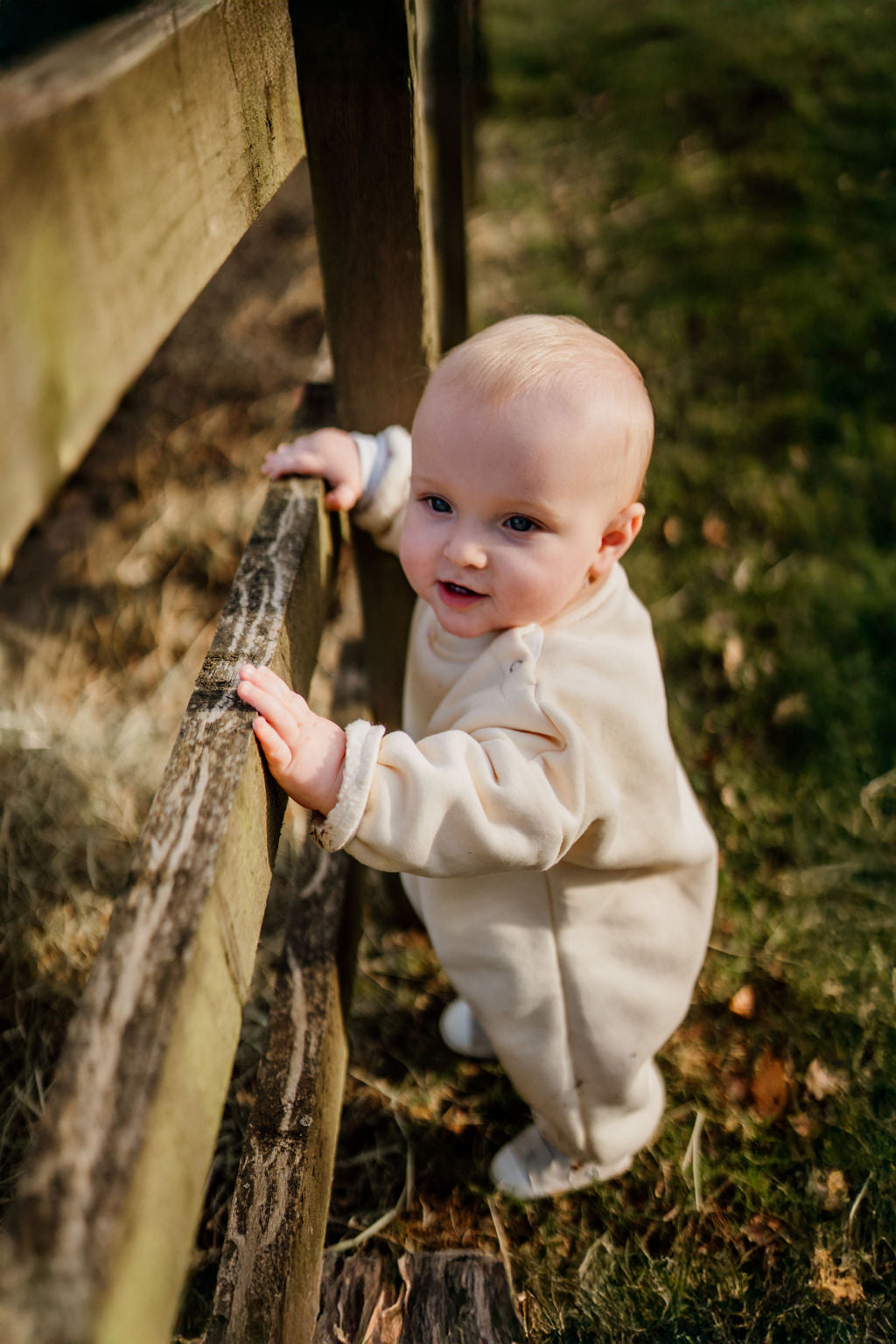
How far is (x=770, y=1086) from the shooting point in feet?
8.27

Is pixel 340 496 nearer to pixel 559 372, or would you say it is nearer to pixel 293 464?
pixel 293 464

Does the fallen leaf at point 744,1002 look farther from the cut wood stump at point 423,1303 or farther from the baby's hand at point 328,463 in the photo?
the baby's hand at point 328,463

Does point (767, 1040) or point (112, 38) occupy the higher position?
point (112, 38)

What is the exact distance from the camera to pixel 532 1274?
7.04 feet

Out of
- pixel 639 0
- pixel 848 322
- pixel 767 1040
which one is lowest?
pixel 767 1040

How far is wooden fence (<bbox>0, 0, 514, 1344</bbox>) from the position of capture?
689 mm

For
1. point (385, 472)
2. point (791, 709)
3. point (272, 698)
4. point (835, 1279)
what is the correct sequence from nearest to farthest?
point (272, 698)
point (385, 472)
point (835, 1279)
point (791, 709)

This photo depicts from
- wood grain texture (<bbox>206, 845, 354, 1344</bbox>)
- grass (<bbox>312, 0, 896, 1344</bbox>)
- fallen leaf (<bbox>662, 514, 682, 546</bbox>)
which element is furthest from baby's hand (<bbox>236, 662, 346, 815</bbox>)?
fallen leaf (<bbox>662, 514, 682, 546</bbox>)

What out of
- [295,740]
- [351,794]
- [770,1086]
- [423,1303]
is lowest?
[770,1086]

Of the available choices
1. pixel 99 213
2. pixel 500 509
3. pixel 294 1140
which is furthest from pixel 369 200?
pixel 294 1140

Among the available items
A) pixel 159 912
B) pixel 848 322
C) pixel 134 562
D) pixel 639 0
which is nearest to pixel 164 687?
pixel 134 562

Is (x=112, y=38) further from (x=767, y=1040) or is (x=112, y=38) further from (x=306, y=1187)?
(x=767, y=1040)

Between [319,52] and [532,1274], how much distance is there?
2338mm

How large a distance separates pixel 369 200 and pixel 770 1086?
7.31ft
